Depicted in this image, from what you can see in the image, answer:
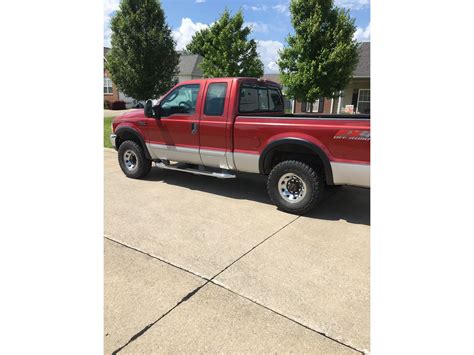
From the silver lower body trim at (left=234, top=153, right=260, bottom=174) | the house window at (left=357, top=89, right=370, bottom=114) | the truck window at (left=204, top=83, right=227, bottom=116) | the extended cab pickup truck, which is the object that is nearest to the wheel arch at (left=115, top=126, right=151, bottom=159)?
the extended cab pickup truck

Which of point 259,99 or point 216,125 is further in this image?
point 259,99

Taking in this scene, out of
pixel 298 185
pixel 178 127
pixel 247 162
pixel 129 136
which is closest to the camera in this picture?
pixel 298 185

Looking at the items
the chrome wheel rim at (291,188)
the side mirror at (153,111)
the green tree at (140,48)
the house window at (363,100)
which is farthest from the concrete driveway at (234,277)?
the green tree at (140,48)

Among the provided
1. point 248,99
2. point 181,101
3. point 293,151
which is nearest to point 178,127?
point 181,101

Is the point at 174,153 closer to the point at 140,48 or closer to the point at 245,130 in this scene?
the point at 245,130

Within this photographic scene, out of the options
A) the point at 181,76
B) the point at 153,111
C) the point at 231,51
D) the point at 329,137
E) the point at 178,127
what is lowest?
the point at 329,137

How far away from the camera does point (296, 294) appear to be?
2.61 meters

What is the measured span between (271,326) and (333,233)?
1.87 meters

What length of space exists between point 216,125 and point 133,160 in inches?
91.5

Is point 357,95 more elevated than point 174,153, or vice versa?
point 357,95

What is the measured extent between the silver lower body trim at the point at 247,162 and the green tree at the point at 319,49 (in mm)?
9925

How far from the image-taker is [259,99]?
529 centimetres

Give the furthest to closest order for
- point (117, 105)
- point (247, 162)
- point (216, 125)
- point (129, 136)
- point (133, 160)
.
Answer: point (117, 105) < point (133, 160) < point (129, 136) < point (216, 125) < point (247, 162)

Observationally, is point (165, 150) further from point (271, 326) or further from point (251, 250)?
point (271, 326)
